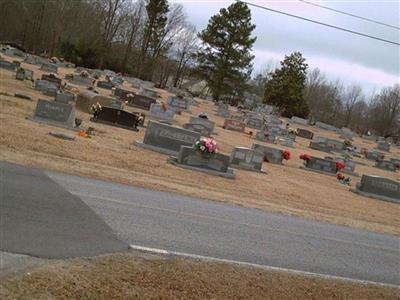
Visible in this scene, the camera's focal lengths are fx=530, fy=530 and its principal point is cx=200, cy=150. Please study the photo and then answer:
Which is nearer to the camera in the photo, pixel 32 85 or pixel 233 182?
pixel 233 182

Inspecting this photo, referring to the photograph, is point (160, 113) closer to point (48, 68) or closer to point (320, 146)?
point (320, 146)

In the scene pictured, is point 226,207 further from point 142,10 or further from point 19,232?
point 142,10

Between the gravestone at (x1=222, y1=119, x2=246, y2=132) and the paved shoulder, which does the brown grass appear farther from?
the gravestone at (x1=222, y1=119, x2=246, y2=132)

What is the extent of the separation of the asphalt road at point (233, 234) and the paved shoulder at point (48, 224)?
0.37 metres

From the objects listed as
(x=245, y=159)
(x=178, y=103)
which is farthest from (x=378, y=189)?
(x=178, y=103)

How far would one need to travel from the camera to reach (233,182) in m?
19.3

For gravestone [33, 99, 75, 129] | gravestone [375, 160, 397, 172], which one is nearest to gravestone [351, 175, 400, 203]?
gravestone [33, 99, 75, 129]

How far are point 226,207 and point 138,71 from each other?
72383 millimetres

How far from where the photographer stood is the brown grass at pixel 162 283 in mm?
5246

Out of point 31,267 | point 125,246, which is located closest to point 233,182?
point 125,246

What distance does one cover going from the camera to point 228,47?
8338 cm

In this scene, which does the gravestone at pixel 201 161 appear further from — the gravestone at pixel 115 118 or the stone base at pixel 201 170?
the gravestone at pixel 115 118

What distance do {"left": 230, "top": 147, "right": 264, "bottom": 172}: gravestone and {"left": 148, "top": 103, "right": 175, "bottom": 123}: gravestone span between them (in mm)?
12773

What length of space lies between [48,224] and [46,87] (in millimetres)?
26798
